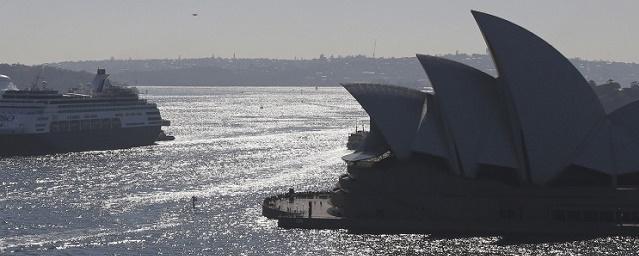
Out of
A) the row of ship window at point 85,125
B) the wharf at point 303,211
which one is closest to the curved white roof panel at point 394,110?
the wharf at point 303,211

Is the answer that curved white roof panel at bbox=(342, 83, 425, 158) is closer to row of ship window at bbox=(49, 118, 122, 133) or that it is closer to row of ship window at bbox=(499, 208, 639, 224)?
row of ship window at bbox=(499, 208, 639, 224)

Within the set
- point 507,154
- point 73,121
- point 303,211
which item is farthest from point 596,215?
point 73,121

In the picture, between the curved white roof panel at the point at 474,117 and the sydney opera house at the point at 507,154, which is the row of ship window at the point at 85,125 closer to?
the sydney opera house at the point at 507,154

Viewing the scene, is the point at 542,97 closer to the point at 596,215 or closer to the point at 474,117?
the point at 474,117

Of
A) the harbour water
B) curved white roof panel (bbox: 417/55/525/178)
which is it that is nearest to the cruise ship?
the harbour water

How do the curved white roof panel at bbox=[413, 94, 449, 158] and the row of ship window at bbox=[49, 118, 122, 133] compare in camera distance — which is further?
the row of ship window at bbox=[49, 118, 122, 133]

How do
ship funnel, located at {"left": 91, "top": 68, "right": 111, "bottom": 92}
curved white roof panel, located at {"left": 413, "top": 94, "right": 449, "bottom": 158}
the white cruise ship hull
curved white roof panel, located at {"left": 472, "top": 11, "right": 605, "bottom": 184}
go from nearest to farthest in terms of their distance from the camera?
1. curved white roof panel, located at {"left": 472, "top": 11, "right": 605, "bottom": 184}
2. curved white roof panel, located at {"left": 413, "top": 94, "right": 449, "bottom": 158}
3. the white cruise ship hull
4. ship funnel, located at {"left": 91, "top": 68, "right": 111, "bottom": 92}
